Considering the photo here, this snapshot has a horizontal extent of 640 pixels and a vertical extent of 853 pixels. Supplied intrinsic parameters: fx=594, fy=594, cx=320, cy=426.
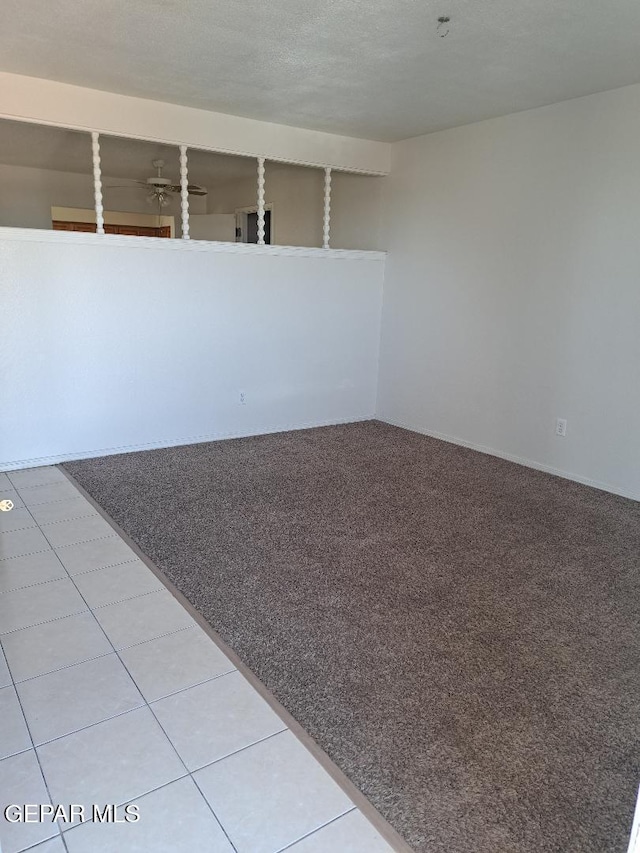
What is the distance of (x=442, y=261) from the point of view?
509 cm

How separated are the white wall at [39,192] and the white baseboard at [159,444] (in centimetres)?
393

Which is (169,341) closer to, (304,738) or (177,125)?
(177,125)

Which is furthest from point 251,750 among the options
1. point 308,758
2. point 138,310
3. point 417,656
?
point 138,310

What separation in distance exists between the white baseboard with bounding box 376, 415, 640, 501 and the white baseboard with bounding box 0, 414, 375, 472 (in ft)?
2.12

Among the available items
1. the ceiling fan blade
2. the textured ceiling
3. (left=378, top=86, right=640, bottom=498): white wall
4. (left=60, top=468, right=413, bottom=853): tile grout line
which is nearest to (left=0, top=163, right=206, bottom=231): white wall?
the ceiling fan blade

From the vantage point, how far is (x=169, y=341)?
4695 millimetres

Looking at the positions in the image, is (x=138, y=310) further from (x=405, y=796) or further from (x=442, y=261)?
(x=405, y=796)

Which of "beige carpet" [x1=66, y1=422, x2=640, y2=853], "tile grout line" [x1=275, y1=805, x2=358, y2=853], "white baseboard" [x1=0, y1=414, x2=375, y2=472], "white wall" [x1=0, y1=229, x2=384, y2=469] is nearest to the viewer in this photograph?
"tile grout line" [x1=275, y1=805, x2=358, y2=853]

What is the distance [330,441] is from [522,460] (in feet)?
5.16

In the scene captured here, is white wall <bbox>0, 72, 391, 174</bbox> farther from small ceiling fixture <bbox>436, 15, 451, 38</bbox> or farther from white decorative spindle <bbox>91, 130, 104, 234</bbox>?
small ceiling fixture <bbox>436, 15, 451, 38</bbox>

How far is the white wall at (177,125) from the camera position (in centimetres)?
379

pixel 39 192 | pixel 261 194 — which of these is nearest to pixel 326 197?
pixel 261 194

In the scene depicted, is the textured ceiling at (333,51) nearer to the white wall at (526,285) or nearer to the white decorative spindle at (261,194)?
the white wall at (526,285)

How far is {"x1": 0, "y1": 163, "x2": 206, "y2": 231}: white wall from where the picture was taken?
689 cm
